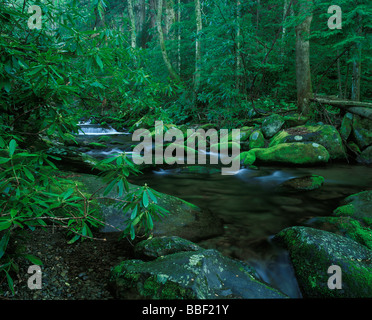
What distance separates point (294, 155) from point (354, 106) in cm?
306

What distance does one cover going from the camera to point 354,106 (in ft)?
27.2

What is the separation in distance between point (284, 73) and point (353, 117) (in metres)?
5.49

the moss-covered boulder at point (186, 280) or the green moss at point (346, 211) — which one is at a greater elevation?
the moss-covered boulder at point (186, 280)

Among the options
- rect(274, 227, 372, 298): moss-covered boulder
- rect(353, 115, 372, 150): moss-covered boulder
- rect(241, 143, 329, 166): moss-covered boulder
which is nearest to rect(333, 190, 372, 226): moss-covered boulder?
rect(274, 227, 372, 298): moss-covered boulder

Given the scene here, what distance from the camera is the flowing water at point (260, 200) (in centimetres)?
316

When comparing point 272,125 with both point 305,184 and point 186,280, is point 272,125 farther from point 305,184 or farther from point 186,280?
point 186,280

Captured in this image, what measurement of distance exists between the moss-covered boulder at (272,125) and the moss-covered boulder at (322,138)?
95 centimetres

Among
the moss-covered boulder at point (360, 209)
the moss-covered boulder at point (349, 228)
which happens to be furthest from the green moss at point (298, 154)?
the moss-covered boulder at point (349, 228)

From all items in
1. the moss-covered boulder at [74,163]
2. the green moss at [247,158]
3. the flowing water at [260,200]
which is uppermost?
the moss-covered boulder at [74,163]

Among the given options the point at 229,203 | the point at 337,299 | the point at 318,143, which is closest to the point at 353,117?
the point at 318,143

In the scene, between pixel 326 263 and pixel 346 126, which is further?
pixel 346 126

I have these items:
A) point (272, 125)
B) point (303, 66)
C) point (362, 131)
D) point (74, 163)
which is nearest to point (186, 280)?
point (74, 163)

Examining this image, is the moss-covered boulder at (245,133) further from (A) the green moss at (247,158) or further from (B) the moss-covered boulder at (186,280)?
(B) the moss-covered boulder at (186,280)
